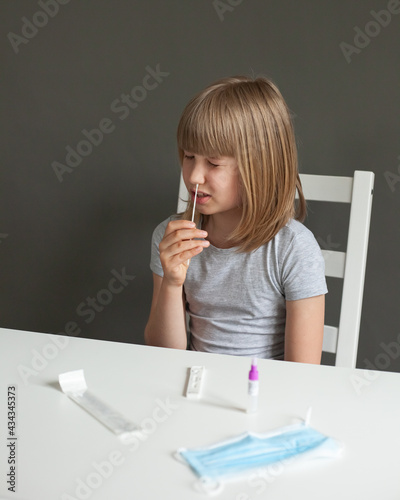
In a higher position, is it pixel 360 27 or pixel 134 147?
pixel 360 27

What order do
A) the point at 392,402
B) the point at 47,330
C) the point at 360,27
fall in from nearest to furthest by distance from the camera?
the point at 392,402 < the point at 360,27 < the point at 47,330

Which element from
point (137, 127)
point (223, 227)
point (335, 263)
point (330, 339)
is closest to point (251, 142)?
point (223, 227)

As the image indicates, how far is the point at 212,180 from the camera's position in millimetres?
1210

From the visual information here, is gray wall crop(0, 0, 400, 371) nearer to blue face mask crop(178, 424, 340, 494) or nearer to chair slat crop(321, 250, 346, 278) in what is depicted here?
chair slat crop(321, 250, 346, 278)

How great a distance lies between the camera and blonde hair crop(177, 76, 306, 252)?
1.19 meters

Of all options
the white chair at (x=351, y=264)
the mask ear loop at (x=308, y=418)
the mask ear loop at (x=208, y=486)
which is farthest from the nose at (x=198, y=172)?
the mask ear loop at (x=208, y=486)

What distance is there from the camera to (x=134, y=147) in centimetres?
186

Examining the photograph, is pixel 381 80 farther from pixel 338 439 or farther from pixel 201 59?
pixel 338 439

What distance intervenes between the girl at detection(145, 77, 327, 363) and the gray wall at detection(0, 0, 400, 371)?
1.41 ft

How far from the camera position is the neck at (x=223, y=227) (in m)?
1.33

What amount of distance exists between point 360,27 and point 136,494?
1405 millimetres

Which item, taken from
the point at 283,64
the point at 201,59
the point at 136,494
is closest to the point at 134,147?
the point at 201,59

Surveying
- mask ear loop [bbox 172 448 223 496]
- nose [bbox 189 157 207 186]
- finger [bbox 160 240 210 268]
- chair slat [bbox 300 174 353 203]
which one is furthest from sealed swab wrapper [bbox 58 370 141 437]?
chair slat [bbox 300 174 353 203]

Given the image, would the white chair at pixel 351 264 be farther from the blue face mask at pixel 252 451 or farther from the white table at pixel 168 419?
the blue face mask at pixel 252 451
